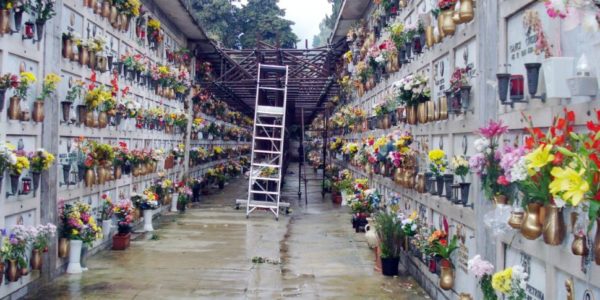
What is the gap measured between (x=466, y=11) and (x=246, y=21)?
3458 centimetres

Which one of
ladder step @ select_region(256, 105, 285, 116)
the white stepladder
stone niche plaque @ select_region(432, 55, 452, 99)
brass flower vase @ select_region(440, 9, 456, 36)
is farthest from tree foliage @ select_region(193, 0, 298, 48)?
brass flower vase @ select_region(440, 9, 456, 36)

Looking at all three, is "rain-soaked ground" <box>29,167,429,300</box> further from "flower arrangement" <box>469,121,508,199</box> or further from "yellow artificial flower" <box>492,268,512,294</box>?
"flower arrangement" <box>469,121,508,199</box>

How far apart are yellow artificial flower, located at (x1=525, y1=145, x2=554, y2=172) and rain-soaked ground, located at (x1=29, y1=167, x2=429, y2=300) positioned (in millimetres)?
4449

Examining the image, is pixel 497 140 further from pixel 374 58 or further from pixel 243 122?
pixel 243 122

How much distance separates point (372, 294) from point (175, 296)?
247 cm

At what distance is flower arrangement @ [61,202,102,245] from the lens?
8578mm

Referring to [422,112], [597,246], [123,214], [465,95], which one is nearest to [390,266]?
[422,112]

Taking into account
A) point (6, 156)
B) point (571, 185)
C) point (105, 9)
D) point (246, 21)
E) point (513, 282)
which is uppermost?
point (246, 21)

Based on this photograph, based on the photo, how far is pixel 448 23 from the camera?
6.89 metres

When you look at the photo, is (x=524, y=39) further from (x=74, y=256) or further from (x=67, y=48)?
(x=74, y=256)

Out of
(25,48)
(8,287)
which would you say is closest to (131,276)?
(8,287)

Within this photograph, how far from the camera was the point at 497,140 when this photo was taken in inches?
204

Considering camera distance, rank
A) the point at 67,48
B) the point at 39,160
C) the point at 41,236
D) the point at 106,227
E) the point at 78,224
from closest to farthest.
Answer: the point at 39,160 < the point at 41,236 < the point at 78,224 < the point at 67,48 < the point at 106,227

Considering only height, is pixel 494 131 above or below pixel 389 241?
above
